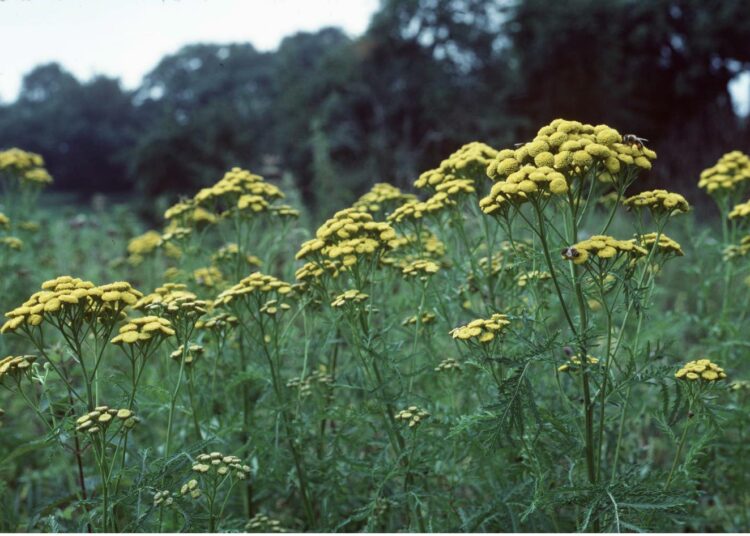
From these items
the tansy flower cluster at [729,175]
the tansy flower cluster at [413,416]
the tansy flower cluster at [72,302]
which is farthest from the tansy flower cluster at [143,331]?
the tansy flower cluster at [729,175]

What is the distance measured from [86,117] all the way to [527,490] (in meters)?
38.8

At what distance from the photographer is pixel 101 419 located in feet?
8.53

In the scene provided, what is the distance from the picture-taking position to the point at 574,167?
261cm

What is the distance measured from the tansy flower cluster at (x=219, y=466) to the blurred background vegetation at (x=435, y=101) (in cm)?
2027

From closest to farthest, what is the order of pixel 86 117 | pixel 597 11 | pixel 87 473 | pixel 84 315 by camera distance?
pixel 84 315
pixel 87 473
pixel 597 11
pixel 86 117

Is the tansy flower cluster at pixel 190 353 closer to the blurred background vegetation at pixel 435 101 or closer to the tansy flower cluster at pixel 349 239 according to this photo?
the tansy flower cluster at pixel 349 239

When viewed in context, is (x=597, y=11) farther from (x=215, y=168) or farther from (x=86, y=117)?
(x=86, y=117)

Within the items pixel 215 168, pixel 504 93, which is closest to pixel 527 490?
pixel 504 93

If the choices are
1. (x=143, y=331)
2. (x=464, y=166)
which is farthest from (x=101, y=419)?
(x=464, y=166)

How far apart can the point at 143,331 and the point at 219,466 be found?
24.4 inches

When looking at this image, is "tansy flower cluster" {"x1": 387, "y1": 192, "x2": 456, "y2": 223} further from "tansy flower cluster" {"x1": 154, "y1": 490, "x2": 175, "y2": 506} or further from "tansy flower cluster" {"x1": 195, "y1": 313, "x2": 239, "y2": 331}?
"tansy flower cluster" {"x1": 154, "y1": 490, "x2": 175, "y2": 506}

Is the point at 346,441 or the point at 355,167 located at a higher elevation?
the point at 355,167

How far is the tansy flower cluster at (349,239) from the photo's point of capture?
3.08 metres

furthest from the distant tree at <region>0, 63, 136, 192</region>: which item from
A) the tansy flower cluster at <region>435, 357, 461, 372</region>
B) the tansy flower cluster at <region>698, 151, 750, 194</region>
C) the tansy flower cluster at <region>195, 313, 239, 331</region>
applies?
the tansy flower cluster at <region>435, 357, 461, 372</region>
